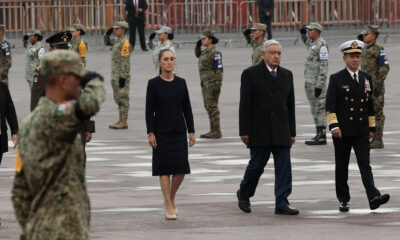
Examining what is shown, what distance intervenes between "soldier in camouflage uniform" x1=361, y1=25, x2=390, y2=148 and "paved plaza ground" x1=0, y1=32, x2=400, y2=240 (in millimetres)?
410

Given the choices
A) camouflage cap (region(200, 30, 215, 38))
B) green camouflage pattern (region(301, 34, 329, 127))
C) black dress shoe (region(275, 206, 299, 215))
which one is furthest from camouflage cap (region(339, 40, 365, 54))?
camouflage cap (region(200, 30, 215, 38))

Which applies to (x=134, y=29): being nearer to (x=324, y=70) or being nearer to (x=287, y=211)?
(x=324, y=70)

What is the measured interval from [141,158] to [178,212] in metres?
5.85

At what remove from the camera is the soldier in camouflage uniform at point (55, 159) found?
705 centimetres

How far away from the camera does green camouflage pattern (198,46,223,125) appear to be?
2197 centimetres

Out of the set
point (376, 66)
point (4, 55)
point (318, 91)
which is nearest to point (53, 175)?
point (376, 66)

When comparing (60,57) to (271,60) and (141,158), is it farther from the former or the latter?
(141,158)

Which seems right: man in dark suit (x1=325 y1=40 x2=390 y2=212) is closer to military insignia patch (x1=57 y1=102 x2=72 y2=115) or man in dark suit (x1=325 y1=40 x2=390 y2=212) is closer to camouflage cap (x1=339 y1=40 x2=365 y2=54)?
camouflage cap (x1=339 y1=40 x2=365 y2=54)

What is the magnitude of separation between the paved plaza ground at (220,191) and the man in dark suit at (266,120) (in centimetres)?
37

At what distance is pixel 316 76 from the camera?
2053 centimetres

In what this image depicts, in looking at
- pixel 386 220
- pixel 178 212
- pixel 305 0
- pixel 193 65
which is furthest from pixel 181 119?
pixel 305 0

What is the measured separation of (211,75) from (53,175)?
1504 cm

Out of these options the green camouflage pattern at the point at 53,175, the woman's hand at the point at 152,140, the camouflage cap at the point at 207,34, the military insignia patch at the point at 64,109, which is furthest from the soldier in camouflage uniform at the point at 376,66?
the military insignia patch at the point at 64,109

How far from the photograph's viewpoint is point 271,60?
1322 cm
